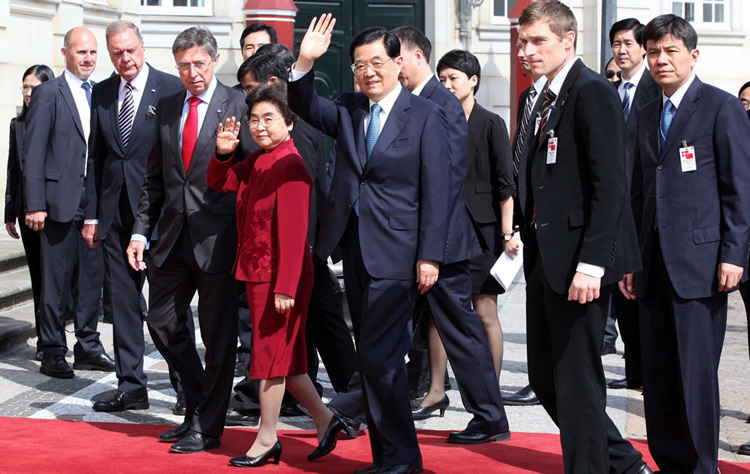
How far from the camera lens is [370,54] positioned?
545 centimetres

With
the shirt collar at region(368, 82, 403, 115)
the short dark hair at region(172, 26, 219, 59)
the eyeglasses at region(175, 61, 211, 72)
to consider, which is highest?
the short dark hair at region(172, 26, 219, 59)

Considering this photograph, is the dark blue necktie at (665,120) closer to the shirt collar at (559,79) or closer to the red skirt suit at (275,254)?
the shirt collar at (559,79)

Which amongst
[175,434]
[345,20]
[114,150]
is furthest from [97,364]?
[345,20]

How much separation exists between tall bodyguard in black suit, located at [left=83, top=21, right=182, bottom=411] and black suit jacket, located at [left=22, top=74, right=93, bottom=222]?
977mm

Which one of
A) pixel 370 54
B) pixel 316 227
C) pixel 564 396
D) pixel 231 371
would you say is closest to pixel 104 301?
pixel 316 227

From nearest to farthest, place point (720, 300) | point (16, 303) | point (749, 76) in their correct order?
1. point (720, 300)
2. point (16, 303)
3. point (749, 76)

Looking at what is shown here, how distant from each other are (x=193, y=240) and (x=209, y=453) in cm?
101

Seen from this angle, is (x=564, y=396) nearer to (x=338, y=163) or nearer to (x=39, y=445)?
(x=338, y=163)

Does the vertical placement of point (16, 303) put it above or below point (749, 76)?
below

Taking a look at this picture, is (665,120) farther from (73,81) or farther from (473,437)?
(73,81)

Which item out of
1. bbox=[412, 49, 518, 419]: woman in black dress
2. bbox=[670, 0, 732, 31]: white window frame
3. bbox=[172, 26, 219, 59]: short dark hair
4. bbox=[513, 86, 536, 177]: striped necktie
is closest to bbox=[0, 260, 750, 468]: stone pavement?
bbox=[412, 49, 518, 419]: woman in black dress

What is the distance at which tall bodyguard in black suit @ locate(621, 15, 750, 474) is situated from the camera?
204 inches

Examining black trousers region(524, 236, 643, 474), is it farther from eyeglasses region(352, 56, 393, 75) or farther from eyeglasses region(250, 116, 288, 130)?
eyeglasses region(250, 116, 288, 130)

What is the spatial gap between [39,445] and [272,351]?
4.36ft
